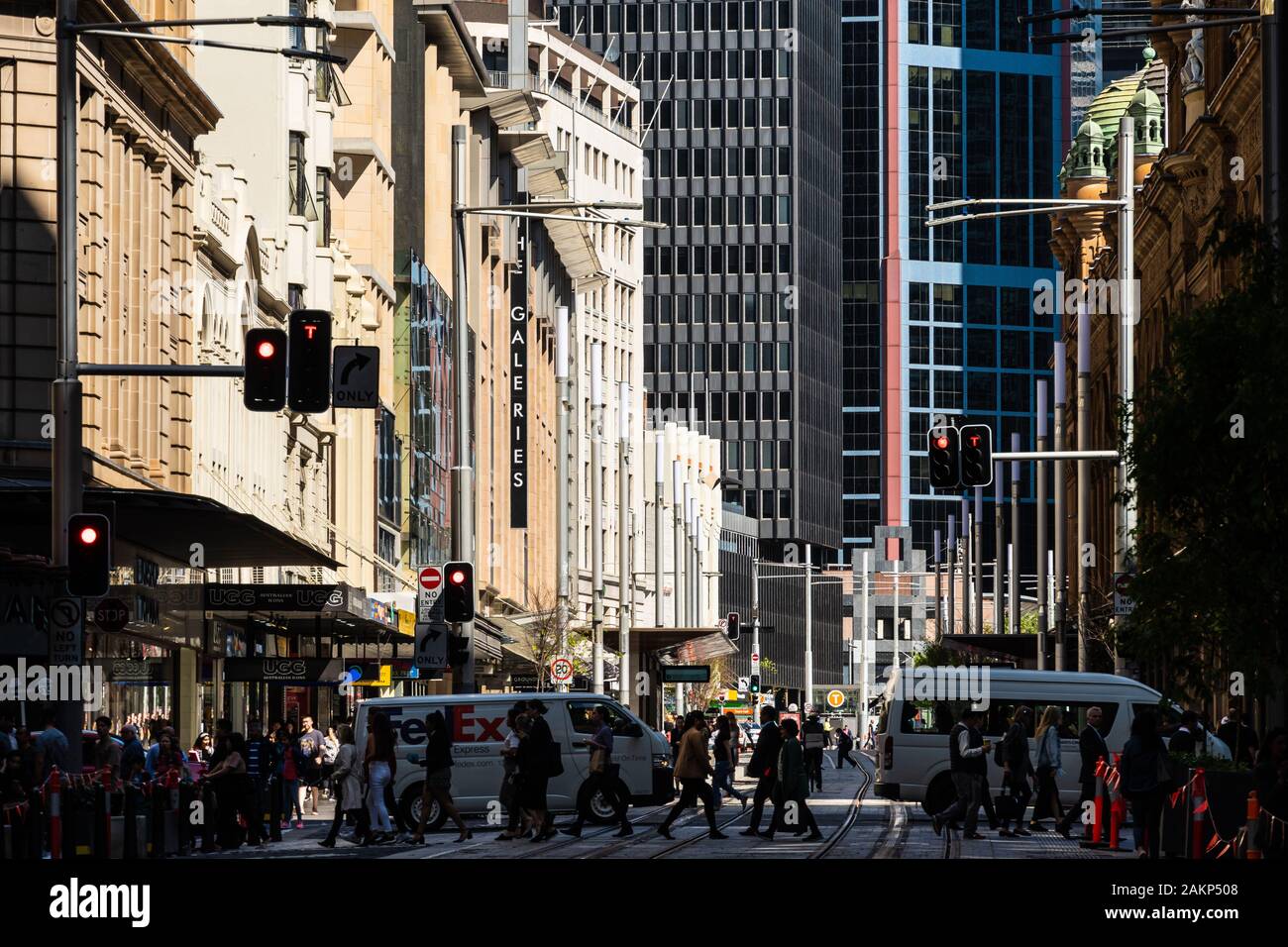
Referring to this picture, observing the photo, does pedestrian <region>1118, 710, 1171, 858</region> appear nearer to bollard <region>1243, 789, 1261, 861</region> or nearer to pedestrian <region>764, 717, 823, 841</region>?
bollard <region>1243, 789, 1261, 861</region>

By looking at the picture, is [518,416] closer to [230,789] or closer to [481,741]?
[481,741]

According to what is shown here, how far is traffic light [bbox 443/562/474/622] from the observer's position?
3416cm

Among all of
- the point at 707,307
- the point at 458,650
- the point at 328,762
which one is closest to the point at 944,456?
the point at 458,650

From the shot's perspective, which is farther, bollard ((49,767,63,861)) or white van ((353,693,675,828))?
white van ((353,693,675,828))

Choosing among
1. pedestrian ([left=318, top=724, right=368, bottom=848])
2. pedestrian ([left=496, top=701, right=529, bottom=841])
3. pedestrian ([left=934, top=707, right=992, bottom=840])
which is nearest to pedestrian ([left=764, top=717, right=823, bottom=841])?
pedestrian ([left=934, top=707, right=992, bottom=840])

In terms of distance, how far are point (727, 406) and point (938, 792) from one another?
158m

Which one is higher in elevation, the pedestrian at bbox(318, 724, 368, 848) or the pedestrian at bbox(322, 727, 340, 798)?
the pedestrian at bbox(318, 724, 368, 848)

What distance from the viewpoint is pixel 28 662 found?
1474 inches

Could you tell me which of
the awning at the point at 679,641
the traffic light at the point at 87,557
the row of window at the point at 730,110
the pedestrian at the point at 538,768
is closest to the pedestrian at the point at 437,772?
the pedestrian at the point at 538,768

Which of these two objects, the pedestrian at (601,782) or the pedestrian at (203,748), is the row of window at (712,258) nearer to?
the pedestrian at (203,748)

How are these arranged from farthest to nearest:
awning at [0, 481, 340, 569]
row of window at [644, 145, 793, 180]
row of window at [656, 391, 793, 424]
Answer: row of window at [656, 391, 793, 424]
row of window at [644, 145, 793, 180]
awning at [0, 481, 340, 569]

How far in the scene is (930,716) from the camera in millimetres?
38688

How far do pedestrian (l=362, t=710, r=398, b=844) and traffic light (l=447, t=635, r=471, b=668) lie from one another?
3.48 m
